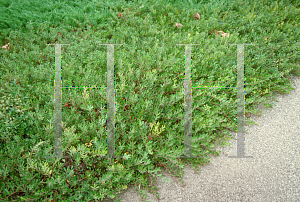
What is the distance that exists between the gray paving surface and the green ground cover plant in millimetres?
146

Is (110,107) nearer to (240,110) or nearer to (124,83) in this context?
(124,83)

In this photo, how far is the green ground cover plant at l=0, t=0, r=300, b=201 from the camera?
2252 millimetres

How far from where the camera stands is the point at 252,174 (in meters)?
2.63

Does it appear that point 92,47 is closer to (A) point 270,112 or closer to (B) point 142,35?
(B) point 142,35

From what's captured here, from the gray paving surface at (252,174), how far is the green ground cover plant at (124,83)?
0.48 ft

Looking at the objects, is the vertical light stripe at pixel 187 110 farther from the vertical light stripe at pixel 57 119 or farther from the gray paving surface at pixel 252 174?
the vertical light stripe at pixel 57 119

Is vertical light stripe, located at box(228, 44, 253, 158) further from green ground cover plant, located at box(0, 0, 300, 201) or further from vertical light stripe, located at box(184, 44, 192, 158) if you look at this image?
vertical light stripe, located at box(184, 44, 192, 158)

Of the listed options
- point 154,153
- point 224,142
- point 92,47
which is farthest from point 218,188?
point 92,47

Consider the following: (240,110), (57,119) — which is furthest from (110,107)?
(240,110)

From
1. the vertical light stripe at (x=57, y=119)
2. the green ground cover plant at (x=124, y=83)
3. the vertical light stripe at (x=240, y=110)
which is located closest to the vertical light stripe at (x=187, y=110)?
the green ground cover plant at (x=124, y=83)

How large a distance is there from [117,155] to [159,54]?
6.59ft

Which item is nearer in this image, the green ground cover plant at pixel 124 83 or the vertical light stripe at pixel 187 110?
the green ground cover plant at pixel 124 83

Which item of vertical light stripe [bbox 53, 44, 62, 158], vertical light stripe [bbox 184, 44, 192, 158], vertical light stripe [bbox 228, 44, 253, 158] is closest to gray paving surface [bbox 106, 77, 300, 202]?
vertical light stripe [bbox 228, 44, 253, 158]

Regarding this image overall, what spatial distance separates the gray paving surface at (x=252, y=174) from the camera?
2.40 meters
